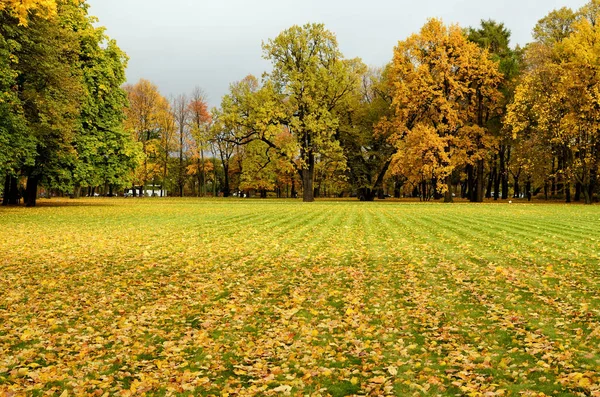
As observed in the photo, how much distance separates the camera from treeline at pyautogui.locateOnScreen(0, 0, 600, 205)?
1181 inches

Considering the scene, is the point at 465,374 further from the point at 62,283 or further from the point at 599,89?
the point at 599,89

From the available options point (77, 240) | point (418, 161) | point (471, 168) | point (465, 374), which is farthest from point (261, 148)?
point (465, 374)

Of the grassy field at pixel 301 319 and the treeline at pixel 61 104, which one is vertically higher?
the treeline at pixel 61 104

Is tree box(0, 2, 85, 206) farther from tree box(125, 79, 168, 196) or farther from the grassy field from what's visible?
tree box(125, 79, 168, 196)

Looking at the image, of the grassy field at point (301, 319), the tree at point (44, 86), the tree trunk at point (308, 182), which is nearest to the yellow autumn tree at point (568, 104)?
the tree trunk at point (308, 182)

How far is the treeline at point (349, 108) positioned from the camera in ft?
98.4

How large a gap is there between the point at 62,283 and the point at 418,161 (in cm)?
3993

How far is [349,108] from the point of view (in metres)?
56.0

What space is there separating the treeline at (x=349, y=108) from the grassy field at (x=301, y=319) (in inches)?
758

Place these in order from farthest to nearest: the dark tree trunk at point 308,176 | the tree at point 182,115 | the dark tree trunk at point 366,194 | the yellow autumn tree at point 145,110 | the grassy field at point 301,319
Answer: the tree at point 182,115
the yellow autumn tree at point 145,110
the dark tree trunk at point 366,194
the dark tree trunk at point 308,176
the grassy field at point 301,319

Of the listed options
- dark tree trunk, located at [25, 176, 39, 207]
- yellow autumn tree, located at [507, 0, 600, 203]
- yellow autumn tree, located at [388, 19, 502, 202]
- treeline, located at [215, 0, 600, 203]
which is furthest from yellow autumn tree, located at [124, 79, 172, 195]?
yellow autumn tree, located at [507, 0, 600, 203]

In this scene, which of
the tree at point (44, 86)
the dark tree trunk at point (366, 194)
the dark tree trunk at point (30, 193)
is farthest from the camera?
the dark tree trunk at point (366, 194)

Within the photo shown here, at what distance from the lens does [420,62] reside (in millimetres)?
47906

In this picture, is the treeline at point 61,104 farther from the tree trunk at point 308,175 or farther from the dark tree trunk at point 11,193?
the tree trunk at point 308,175
